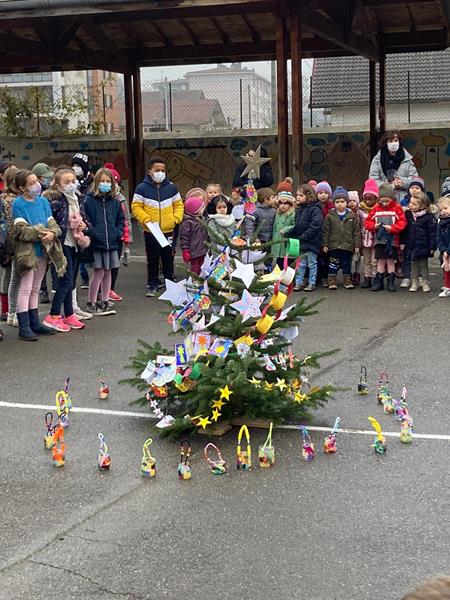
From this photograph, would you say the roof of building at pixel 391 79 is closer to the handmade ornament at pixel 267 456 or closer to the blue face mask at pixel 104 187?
the blue face mask at pixel 104 187

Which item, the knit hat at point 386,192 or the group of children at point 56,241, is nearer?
the group of children at point 56,241

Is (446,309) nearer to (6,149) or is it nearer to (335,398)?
(335,398)

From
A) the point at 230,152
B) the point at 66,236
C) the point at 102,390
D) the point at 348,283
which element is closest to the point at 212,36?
the point at 230,152

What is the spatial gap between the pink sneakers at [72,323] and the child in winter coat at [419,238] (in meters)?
4.52

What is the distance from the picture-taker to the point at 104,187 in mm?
10703

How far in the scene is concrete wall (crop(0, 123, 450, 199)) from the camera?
21.4m

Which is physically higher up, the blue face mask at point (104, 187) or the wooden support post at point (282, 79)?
the wooden support post at point (282, 79)

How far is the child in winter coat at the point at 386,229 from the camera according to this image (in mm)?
12242

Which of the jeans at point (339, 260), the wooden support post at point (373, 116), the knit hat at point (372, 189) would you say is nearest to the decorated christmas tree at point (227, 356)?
the jeans at point (339, 260)

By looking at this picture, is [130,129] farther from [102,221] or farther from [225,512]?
[225,512]

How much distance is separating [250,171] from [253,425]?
3.62m

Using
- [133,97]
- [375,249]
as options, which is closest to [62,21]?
[133,97]

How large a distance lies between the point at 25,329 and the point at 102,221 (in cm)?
177

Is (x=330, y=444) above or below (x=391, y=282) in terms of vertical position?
below
